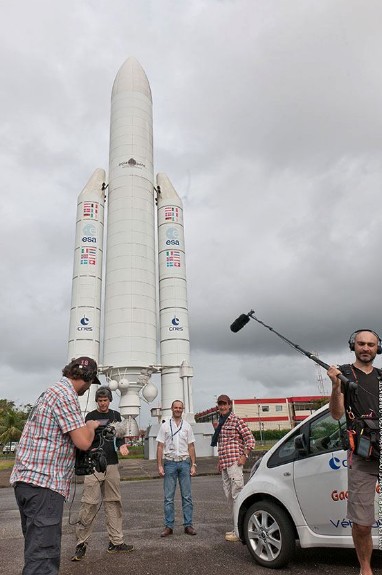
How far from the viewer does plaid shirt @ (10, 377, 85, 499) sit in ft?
10.6

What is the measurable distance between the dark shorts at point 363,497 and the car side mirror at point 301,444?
1.12 meters

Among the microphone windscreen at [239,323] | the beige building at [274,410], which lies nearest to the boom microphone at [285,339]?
the microphone windscreen at [239,323]

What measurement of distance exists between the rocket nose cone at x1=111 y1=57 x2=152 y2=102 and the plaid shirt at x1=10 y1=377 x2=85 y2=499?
34324mm

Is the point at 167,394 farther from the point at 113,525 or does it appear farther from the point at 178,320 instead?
the point at 113,525

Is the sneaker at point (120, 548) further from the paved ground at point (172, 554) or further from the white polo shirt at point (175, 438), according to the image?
the white polo shirt at point (175, 438)

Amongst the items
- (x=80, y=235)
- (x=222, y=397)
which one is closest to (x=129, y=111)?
(x=80, y=235)

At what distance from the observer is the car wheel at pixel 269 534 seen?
201 inches

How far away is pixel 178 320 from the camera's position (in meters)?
29.8

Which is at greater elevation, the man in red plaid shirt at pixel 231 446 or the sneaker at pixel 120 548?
the man in red plaid shirt at pixel 231 446

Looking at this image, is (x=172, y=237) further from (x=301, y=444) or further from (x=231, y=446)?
(x=301, y=444)

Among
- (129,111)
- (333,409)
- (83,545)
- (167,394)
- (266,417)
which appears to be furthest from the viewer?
(266,417)

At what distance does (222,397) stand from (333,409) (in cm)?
343

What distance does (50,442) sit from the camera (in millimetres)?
3277

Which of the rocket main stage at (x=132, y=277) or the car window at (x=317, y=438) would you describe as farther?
the rocket main stage at (x=132, y=277)
